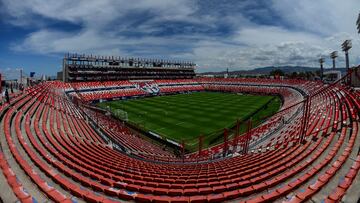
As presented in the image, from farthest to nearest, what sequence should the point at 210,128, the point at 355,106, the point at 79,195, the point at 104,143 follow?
the point at 210,128 → the point at 104,143 → the point at 355,106 → the point at 79,195

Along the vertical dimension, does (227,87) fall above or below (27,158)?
above

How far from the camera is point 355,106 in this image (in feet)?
51.6

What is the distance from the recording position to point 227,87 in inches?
3152

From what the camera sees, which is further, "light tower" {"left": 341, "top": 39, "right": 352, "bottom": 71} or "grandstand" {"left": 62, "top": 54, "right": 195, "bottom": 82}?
"grandstand" {"left": 62, "top": 54, "right": 195, "bottom": 82}

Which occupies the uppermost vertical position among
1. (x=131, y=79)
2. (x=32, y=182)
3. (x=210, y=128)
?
(x=131, y=79)

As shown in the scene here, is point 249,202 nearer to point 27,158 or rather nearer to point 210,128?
point 27,158

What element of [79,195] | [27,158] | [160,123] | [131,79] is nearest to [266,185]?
[79,195]

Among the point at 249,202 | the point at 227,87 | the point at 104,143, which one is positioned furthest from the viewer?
the point at 227,87

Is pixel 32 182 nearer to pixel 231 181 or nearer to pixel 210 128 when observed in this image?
pixel 231 181

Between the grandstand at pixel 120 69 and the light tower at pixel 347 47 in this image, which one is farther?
the grandstand at pixel 120 69

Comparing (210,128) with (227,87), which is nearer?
(210,128)

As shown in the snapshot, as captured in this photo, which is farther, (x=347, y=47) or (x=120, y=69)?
(x=120, y=69)

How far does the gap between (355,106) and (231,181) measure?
1269 centimetres

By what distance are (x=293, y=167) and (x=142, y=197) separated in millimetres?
5757
